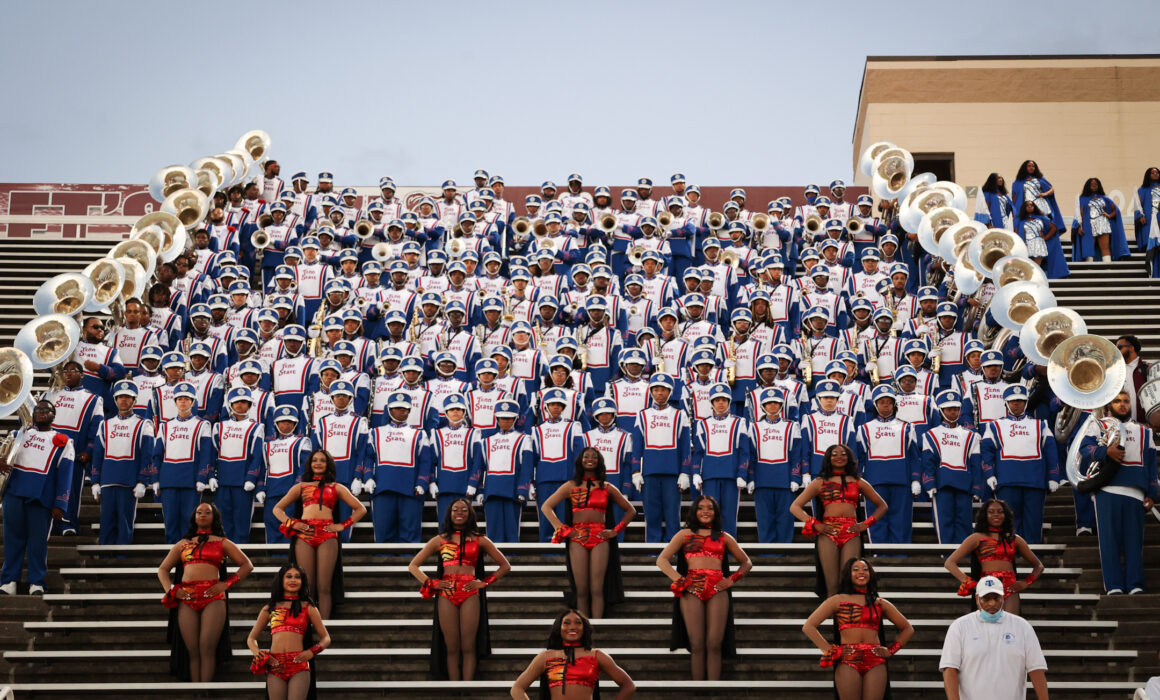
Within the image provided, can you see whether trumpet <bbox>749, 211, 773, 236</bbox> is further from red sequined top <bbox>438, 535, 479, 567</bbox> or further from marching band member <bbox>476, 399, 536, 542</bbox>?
red sequined top <bbox>438, 535, 479, 567</bbox>

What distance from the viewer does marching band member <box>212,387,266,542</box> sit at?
1295cm

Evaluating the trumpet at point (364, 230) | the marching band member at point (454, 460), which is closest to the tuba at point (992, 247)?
the marching band member at point (454, 460)

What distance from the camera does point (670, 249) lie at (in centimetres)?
1938

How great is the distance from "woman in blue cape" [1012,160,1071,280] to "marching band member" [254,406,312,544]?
9750 millimetres

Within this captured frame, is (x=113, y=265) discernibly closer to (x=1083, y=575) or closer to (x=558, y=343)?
(x=558, y=343)

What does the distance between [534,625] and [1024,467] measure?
462 cm

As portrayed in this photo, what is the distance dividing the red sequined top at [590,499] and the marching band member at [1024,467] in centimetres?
381

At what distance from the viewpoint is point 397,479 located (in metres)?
12.7

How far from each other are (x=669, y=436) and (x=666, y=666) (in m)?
2.70

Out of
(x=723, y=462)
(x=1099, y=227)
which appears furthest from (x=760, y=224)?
(x=723, y=462)

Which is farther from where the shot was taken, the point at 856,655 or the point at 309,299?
the point at 309,299

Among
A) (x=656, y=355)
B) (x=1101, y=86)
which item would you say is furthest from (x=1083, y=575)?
(x=1101, y=86)

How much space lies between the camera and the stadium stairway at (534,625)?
34.3ft

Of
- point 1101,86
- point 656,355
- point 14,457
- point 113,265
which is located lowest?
point 14,457
